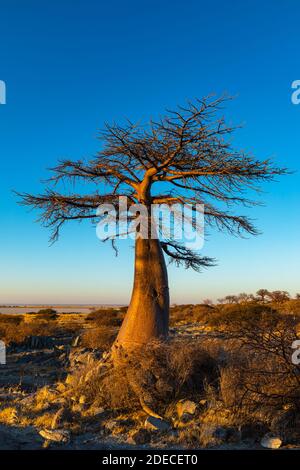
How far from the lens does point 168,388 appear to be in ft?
19.8

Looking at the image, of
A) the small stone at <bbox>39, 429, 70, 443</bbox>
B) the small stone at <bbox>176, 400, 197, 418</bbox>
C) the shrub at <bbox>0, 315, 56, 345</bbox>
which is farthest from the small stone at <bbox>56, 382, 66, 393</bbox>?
the shrub at <bbox>0, 315, 56, 345</bbox>

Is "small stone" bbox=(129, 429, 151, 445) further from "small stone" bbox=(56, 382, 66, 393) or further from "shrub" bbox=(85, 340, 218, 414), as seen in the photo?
"small stone" bbox=(56, 382, 66, 393)

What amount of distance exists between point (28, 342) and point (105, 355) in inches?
315

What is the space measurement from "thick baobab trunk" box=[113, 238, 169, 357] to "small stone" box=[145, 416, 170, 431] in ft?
7.63

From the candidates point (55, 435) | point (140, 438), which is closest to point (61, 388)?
point (55, 435)

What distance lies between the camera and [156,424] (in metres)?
5.20

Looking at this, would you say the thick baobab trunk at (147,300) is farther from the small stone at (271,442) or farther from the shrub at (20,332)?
the shrub at (20,332)

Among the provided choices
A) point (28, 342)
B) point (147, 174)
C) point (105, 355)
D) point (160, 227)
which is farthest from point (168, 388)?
point (28, 342)

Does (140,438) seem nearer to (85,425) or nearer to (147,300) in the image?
(85,425)

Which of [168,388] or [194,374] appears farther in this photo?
[194,374]

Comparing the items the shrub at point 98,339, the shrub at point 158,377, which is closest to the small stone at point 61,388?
the shrub at point 158,377

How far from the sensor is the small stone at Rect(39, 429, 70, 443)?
4.93 m
